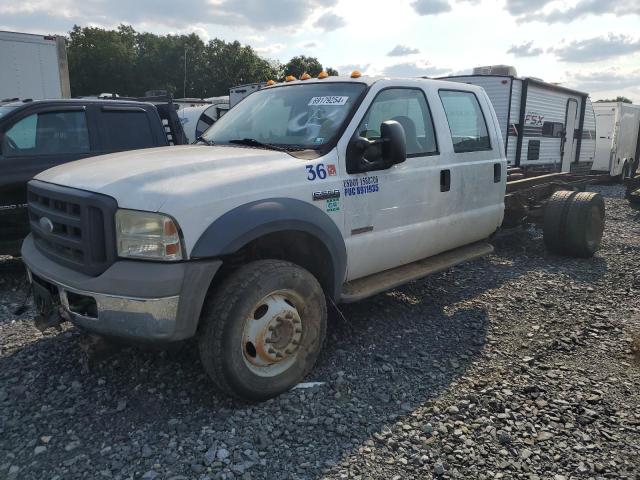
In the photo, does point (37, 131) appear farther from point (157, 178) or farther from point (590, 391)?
point (590, 391)

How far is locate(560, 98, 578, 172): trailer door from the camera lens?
12.9m

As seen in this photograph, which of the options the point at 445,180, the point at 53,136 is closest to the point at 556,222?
the point at 445,180

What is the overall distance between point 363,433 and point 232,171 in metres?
1.68

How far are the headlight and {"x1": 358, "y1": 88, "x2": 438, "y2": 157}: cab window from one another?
166cm

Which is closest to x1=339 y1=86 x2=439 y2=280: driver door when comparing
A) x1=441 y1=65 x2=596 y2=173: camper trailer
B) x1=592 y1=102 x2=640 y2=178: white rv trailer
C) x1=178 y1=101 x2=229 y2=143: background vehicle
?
x1=441 y1=65 x2=596 y2=173: camper trailer

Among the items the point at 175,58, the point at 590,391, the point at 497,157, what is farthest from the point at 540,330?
the point at 175,58

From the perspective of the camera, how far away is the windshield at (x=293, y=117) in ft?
12.3

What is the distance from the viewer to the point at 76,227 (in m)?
2.96

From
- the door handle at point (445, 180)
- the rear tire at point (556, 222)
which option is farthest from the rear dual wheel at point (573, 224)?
the door handle at point (445, 180)

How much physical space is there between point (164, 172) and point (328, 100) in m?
1.49

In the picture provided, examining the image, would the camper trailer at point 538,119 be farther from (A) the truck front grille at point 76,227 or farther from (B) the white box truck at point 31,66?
(A) the truck front grille at point 76,227

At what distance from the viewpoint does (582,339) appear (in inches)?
169

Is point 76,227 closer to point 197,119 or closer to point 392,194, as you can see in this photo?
point 392,194

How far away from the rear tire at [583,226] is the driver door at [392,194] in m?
3.19
